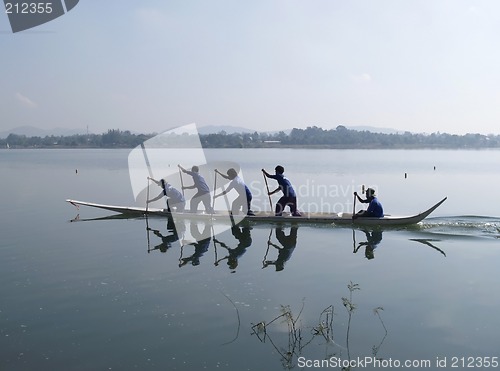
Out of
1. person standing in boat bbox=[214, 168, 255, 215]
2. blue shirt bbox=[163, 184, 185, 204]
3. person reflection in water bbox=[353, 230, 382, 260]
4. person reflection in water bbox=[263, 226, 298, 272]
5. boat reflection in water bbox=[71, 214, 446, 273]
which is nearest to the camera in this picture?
person reflection in water bbox=[263, 226, 298, 272]

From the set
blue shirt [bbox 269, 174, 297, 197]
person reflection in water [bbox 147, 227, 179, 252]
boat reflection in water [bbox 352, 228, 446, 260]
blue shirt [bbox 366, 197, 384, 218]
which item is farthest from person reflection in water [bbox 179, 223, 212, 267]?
blue shirt [bbox 366, 197, 384, 218]

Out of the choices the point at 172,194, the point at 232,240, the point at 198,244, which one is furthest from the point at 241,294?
the point at 172,194

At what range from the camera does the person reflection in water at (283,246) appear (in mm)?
13828

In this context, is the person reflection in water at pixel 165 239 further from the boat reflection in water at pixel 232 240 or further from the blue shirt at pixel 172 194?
the blue shirt at pixel 172 194

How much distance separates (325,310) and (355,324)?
620 mm

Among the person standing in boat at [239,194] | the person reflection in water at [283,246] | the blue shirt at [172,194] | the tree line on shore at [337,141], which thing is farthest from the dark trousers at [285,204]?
the tree line on shore at [337,141]

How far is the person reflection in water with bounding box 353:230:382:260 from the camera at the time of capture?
14837mm

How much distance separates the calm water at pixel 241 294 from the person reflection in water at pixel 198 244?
60mm

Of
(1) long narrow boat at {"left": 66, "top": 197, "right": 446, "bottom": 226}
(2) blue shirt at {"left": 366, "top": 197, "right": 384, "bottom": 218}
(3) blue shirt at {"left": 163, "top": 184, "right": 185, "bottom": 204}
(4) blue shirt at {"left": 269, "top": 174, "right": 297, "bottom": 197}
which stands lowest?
(1) long narrow boat at {"left": 66, "top": 197, "right": 446, "bottom": 226}

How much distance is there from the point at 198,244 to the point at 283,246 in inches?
114

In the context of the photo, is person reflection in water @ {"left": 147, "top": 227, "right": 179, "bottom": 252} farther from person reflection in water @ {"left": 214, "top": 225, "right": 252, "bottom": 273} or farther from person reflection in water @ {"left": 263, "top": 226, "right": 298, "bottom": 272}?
person reflection in water @ {"left": 263, "top": 226, "right": 298, "bottom": 272}

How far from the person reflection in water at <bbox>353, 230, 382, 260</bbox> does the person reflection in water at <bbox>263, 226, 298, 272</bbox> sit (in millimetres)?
2164

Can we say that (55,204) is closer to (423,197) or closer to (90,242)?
(90,242)

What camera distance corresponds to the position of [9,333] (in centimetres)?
875
